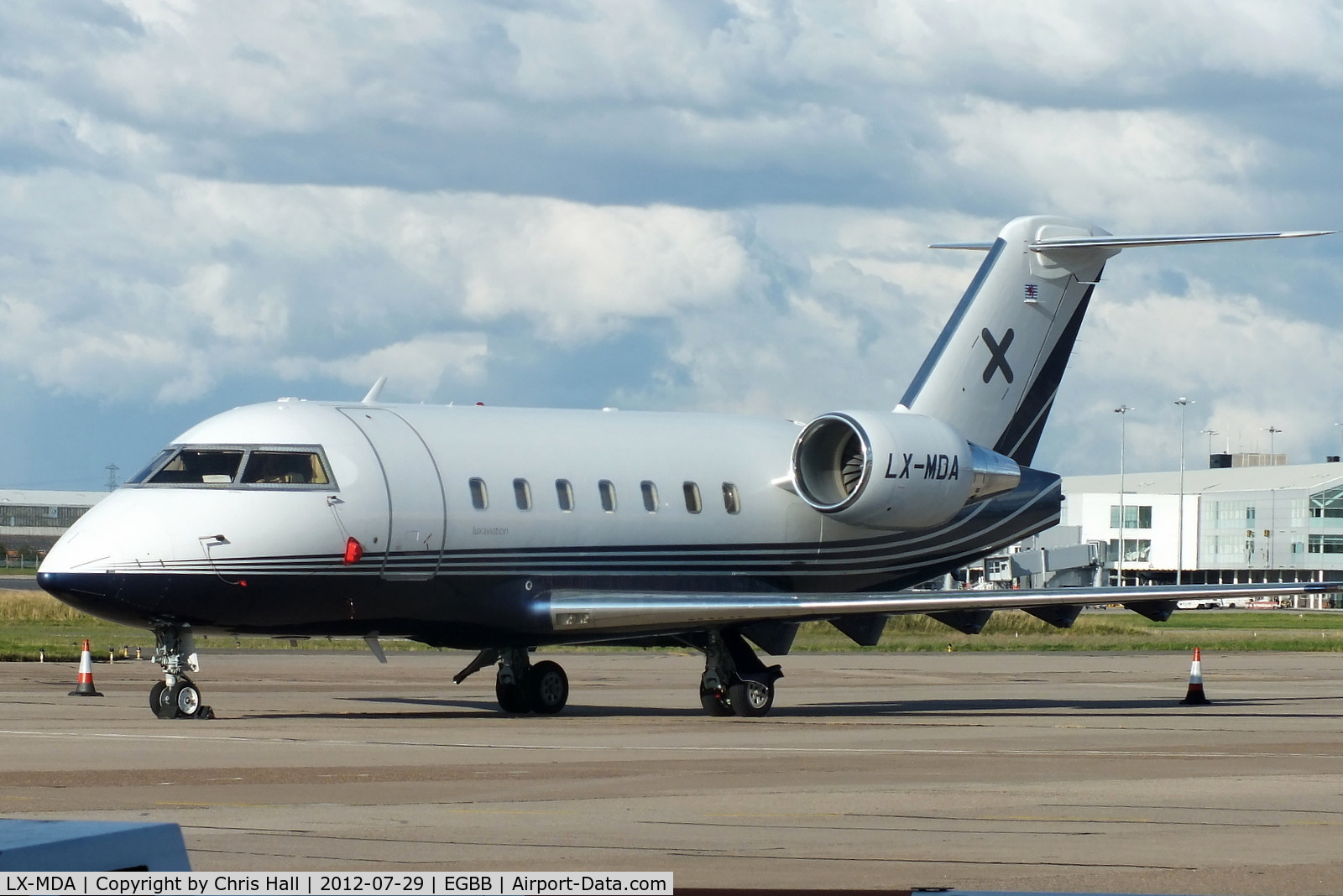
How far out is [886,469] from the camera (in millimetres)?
27109

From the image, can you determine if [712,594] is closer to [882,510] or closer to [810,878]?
[882,510]

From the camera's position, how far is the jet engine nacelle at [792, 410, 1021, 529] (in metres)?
27.2

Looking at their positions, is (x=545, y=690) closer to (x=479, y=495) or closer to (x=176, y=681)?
(x=479, y=495)

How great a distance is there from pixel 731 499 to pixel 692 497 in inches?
30.6

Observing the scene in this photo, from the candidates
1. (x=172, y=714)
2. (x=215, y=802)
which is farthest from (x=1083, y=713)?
(x=215, y=802)

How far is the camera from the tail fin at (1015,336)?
3023 cm

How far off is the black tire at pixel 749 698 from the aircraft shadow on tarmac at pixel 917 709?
0.72 feet

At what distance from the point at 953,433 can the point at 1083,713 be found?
4.58 metres

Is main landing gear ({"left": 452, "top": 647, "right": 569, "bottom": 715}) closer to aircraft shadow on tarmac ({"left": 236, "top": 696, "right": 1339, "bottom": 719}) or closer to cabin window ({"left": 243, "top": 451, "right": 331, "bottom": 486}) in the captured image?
aircraft shadow on tarmac ({"left": 236, "top": 696, "right": 1339, "bottom": 719})

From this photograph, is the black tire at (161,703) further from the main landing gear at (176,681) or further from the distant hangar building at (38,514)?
the distant hangar building at (38,514)

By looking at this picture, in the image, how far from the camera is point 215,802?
13719 mm

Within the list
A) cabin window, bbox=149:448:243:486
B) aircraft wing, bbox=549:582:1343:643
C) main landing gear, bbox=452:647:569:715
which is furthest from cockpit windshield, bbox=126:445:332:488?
main landing gear, bbox=452:647:569:715

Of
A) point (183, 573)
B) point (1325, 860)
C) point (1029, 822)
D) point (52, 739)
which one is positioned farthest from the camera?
point (183, 573)

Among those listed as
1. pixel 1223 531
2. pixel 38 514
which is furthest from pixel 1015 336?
pixel 38 514
